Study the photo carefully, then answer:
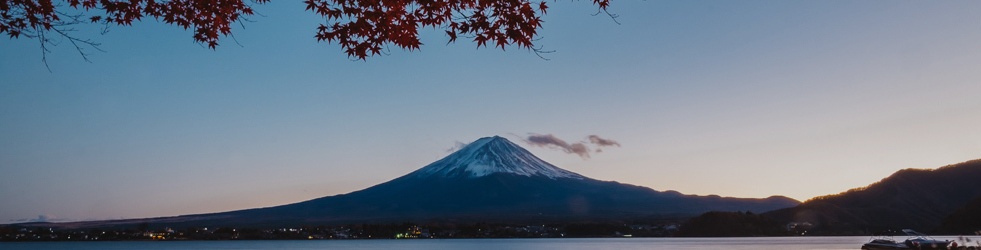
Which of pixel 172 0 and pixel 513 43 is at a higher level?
pixel 172 0

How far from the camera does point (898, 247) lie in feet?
206

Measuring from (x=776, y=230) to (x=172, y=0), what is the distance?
18480 centimetres

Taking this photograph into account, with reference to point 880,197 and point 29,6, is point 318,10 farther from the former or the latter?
point 880,197

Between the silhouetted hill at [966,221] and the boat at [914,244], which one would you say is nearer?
the boat at [914,244]

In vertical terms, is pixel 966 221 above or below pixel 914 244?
above

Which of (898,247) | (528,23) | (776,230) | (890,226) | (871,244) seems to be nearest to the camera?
(528,23)

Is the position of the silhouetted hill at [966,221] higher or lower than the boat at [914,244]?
higher

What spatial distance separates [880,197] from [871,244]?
74.7 meters

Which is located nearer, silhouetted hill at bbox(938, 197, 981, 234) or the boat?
the boat

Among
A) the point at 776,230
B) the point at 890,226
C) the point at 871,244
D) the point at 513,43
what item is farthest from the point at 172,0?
the point at 776,230

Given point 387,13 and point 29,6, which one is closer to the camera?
point 387,13

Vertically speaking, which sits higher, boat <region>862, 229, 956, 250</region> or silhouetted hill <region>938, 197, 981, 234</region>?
silhouetted hill <region>938, 197, 981, 234</region>

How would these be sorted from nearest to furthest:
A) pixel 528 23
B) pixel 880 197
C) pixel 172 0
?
pixel 528 23 → pixel 172 0 → pixel 880 197

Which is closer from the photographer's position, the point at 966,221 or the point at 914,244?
the point at 914,244
